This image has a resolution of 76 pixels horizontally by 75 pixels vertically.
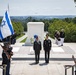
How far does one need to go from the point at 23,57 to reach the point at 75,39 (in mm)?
12505

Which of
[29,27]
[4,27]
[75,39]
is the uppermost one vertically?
[4,27]

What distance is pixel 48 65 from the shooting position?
623 inches

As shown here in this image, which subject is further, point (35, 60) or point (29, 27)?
point (29, 27)

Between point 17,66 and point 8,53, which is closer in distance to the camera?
point 8,53

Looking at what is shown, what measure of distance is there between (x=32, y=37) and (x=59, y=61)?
22.9 feet

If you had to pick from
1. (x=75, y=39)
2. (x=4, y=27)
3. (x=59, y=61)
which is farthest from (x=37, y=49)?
(x=75, y=39)

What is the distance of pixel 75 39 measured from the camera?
29344mm

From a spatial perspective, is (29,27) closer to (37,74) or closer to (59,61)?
(59,61)

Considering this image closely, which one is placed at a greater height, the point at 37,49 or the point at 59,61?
the point at 37,49

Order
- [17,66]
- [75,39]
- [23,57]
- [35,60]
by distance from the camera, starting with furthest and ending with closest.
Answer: [75,39], [23,57], [35,60], [17,66]

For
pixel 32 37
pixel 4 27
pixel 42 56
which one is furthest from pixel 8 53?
pixel 32 37

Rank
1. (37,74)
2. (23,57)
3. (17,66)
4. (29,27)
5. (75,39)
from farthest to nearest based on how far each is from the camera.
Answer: (75,39)
(29,27)
(23,57)
(17,66)
(37,74)

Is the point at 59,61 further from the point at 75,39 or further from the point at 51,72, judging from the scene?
the point at 75,39

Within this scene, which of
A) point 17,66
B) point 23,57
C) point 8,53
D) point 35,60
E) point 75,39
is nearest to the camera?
point 8,53
